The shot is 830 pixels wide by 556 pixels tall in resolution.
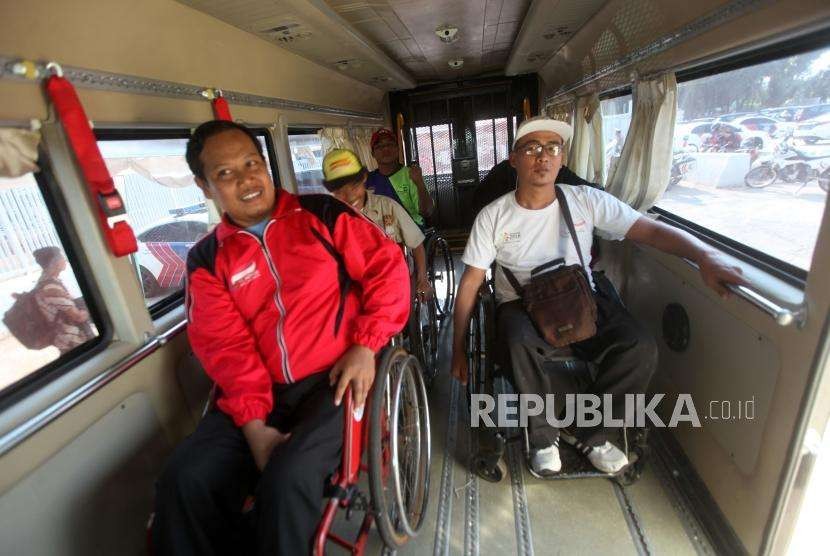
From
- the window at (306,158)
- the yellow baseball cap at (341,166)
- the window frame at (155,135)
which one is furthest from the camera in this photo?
the window at (306,158)

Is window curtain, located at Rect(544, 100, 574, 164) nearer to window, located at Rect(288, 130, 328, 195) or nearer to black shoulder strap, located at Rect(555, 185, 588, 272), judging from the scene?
black shoulder strap, located at Rect(555, 185, 588, 272)

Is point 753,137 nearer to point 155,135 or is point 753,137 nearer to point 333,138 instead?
point 155,135

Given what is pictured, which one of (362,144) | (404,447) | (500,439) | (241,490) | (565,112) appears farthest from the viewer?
(362,144)

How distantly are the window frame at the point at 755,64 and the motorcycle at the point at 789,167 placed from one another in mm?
298

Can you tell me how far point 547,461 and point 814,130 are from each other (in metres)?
1.80

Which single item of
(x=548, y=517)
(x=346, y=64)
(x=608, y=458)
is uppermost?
(x=346, y=64)

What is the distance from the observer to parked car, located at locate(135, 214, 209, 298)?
6.87ft

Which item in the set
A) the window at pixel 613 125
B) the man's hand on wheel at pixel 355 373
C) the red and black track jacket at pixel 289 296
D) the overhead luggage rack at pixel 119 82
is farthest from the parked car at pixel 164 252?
the window at pixel 613 125

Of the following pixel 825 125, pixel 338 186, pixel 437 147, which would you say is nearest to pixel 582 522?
pixel 825 125

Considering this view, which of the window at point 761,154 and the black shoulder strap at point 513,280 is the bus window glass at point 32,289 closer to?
the black shoulder strap at point 513,280

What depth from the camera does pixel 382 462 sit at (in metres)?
1.61

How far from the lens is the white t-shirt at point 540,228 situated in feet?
7.25

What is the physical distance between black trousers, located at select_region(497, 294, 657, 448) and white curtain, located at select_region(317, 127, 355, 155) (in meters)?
2.99

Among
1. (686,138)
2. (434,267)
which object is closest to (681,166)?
(686,138)
